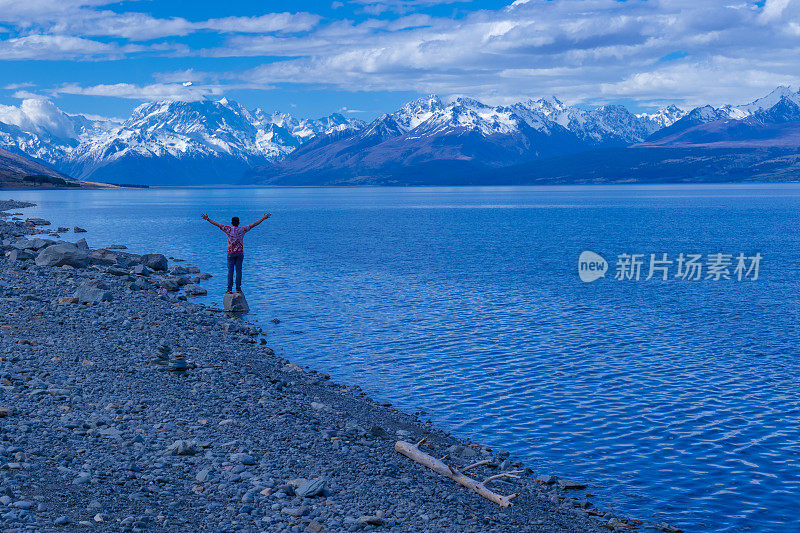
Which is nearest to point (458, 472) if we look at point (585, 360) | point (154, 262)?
point (585, 360)

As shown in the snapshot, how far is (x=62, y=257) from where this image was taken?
50.8 m

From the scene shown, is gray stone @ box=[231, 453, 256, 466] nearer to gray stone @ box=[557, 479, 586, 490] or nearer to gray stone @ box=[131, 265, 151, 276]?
gray stone @ box=[557, 479, 586, 490]

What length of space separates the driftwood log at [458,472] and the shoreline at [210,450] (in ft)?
0.81

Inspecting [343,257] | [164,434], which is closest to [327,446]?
[164,434]

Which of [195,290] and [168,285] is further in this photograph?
[168,285]

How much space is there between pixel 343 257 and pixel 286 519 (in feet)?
208

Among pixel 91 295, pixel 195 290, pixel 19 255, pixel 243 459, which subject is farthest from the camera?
pixel 19 255

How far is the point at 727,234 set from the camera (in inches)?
4146

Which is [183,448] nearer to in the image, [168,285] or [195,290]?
[195,290]

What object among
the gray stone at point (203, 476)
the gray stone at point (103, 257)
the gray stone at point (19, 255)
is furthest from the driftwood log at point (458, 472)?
the gray stone at point (103, 257)

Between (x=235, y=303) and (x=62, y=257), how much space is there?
16094mm

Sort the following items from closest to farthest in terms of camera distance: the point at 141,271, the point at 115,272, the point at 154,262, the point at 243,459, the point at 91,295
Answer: the point at 243,459
the point at 91,295
the point at 115,272
the point at 141,271
the point at 154,262

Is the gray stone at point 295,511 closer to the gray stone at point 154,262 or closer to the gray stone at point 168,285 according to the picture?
the gray stone at point 168,285

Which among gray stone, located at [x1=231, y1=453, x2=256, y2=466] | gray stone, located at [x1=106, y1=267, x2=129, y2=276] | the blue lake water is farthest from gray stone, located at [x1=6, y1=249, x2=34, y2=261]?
gray stone, located at [x1=231, y1=453, x2=256, y2=466]
